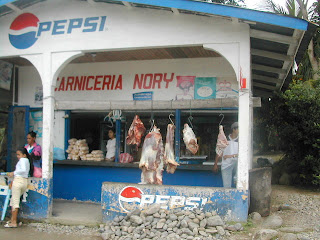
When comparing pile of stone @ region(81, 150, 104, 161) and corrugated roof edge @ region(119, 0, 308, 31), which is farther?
pile of stone @ region(81, 150, 104, 161)

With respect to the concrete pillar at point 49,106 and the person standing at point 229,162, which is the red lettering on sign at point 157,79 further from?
the person standing at point 229,162

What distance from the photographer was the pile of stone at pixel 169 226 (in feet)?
17.9

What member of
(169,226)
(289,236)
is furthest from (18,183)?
(289,236)

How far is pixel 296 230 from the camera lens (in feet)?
18.3

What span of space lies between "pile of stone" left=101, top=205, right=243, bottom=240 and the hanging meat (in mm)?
648

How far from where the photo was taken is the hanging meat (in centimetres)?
642

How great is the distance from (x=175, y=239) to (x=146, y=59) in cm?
454

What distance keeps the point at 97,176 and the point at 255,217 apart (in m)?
3.88

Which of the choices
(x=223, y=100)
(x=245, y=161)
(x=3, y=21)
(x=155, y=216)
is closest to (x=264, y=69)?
(x=223, y=100)

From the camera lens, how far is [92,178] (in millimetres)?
8438

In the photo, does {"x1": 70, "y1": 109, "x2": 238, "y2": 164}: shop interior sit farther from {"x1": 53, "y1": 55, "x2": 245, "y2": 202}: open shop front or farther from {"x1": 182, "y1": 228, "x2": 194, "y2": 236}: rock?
{"x1": 182, "y1": 228, "x2": 194, "y2": 236}: rock

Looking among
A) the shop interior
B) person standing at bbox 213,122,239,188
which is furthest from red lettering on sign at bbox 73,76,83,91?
person standing at bbox 213,122,239,188

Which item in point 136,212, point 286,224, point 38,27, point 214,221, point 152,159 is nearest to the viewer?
point 214,221

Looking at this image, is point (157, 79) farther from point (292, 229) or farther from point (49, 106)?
point (292, 229)
